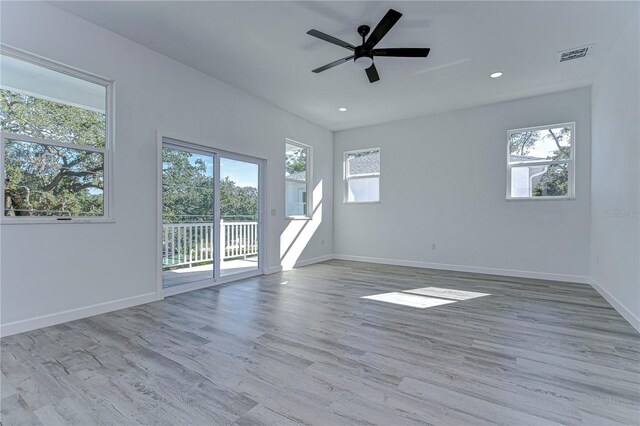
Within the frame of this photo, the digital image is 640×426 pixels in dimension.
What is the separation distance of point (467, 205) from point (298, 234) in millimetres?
3298

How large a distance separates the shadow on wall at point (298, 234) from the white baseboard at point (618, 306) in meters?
4.60

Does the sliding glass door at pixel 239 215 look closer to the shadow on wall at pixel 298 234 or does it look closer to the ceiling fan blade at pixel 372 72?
the shadow on wall at pixel 298 234

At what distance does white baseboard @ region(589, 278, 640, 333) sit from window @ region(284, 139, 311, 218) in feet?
15.6

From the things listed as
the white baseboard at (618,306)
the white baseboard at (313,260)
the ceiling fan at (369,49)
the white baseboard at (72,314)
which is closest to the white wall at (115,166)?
the white baseboard at (72,314)

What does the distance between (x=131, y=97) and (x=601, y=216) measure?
6134 mm

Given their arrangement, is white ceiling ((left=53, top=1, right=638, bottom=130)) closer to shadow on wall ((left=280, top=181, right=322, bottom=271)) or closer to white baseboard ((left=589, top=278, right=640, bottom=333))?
shadow on wall ((left=280, top=181, right=322, bottom=271))

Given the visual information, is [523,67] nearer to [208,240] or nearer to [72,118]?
[208,240]

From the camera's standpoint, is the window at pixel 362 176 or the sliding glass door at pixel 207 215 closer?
the sliding glass door at pixel 207 215

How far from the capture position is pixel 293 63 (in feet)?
12.4

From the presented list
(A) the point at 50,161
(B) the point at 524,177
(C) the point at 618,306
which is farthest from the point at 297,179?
(C) the point at 618,306

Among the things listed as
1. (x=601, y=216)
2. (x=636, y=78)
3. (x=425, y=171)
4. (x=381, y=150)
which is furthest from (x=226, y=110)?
(x=601, y=216)

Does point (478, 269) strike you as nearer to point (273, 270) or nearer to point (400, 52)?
point (273, 270)

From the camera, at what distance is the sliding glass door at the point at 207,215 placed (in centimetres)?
388

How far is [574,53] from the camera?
3500 mm
